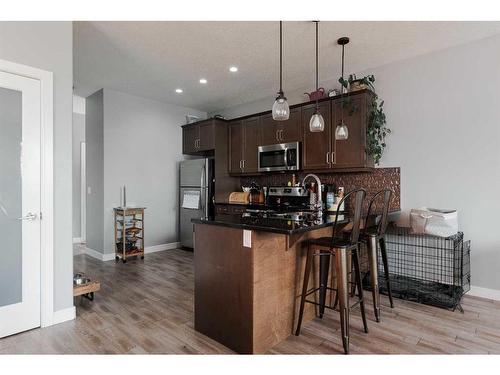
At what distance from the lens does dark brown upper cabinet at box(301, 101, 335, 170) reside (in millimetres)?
3854

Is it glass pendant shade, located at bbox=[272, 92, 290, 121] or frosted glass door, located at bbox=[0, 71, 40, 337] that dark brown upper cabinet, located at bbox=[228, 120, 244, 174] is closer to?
glass pendant shade, located at bbox=[272, 92, 290, 121]

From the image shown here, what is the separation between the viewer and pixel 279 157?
4418mm

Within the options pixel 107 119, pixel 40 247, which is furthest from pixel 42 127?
pixel 107 119

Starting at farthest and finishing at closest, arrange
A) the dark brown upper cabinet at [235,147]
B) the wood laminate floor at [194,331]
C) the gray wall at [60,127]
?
the dark brown upper cabinet at [235,147]
the gray wall at [60,127]
the wood laminate floor at [194,331]

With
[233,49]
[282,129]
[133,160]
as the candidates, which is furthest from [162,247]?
[233,49]

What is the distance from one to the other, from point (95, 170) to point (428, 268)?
16.8 ft

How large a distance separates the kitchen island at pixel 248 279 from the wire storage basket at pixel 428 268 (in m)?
1.49

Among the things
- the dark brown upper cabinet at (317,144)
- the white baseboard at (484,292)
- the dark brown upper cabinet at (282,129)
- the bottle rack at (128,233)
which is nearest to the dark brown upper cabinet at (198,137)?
the dark brown upper cabinet at (282,129)

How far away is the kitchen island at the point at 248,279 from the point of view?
199 cm

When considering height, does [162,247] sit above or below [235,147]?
below

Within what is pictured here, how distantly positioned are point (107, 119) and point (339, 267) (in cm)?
437

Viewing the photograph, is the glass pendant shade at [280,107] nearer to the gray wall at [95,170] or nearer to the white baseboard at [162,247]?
the gray wall at [95,170]

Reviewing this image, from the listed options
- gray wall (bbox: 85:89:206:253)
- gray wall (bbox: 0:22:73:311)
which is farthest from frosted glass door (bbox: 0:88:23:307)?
gray wall (bbox: 85:89:206:253)

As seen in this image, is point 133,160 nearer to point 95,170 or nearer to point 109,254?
point 95,170
